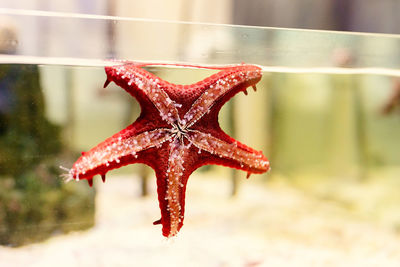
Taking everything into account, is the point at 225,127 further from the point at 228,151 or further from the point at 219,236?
the point at 228,151

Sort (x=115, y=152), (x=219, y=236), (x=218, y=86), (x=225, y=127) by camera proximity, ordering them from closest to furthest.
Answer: (x=115, y=152)
(x=218, y=86)
(x=219, y=236)
(x=225, y=127)

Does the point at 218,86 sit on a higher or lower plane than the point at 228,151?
higher

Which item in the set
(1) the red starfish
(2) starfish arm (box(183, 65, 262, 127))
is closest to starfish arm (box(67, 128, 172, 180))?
(1) the red starfish

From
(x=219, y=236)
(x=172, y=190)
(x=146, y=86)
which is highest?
(x=146, y=86)

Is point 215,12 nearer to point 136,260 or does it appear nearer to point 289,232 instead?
point 289,232

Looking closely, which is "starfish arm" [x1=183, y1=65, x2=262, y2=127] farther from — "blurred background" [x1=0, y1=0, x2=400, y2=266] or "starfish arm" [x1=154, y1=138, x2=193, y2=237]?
"blurred background" [x1=0, y1=0, x2=400, y2=266]

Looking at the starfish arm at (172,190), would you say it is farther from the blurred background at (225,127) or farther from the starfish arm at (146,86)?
the blurred background at (225,127)

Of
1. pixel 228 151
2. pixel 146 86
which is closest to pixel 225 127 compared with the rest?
pixel 228 151

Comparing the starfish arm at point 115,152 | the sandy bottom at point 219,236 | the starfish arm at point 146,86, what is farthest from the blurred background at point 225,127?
the starfish arm at point 115,152
